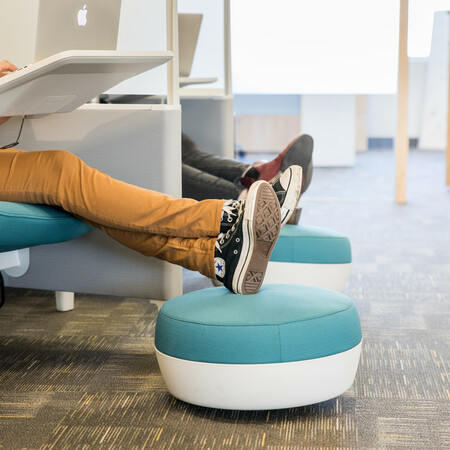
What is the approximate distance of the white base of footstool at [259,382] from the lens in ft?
4.84

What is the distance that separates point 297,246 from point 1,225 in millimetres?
1051

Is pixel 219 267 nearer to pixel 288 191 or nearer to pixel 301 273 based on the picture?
pixel 288 191

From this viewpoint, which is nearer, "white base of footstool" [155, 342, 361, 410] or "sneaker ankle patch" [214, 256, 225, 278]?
"white base of footstool" [155, 342, 361, 410]

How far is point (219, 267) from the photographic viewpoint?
5.65 ft

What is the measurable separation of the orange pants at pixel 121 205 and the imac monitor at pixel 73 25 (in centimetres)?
30

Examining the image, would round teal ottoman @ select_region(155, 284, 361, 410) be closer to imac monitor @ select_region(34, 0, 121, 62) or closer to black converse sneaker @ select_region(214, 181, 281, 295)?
black converse sneaker @ select_region(214, 181, 281, 295)

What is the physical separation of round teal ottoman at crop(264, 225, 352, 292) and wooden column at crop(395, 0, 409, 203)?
110 inches

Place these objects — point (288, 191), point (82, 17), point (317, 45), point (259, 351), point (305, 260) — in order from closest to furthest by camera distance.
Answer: point (259, 351)
point (288, 191)
point (82, 17)
point (305, 260)
point (317, 45)

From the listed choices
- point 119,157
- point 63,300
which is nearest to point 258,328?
point 119,157

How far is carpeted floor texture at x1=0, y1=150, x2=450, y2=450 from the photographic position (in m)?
1.46

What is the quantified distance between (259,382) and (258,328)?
4.6 inches

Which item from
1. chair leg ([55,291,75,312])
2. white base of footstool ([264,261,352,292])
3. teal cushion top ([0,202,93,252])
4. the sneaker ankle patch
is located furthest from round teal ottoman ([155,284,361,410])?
chair leg ([55,291,75,312])

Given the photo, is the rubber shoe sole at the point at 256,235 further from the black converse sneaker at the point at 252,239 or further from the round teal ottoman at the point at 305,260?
the round teal ottoman at the point at 305,260

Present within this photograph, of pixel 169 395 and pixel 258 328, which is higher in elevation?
pixel 258 328
